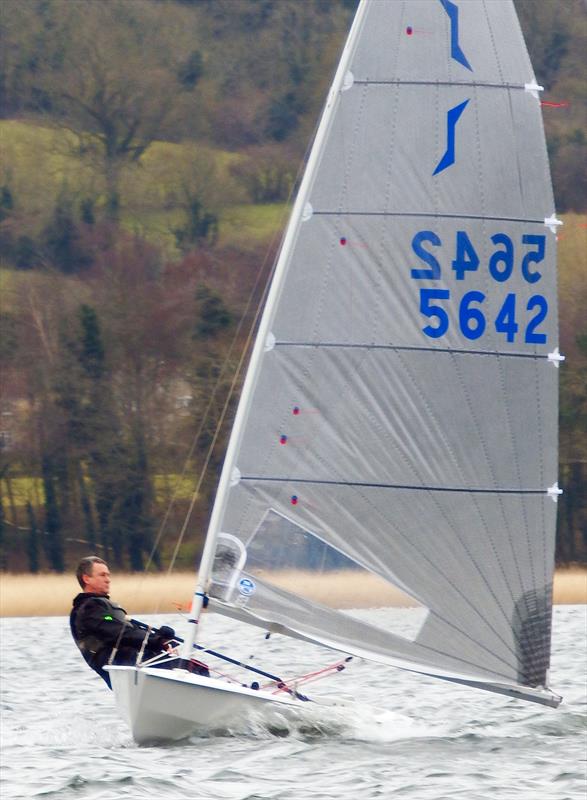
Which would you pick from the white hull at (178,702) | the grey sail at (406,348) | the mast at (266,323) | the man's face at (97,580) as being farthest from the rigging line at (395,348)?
the white hull at (178,702)

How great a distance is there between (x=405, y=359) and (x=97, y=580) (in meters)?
2.06

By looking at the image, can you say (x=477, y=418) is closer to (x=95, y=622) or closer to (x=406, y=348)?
(x=406, y=348)

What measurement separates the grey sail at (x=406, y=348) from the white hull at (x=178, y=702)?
0.42 metres

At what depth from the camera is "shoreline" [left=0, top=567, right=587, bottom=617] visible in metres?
9.05

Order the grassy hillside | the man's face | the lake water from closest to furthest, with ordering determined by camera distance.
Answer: the lake water
the man's face
the grassy hillside

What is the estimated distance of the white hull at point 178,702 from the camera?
28.5 feet

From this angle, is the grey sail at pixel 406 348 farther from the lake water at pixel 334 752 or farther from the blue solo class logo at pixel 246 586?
the lake water at pixel 334 752

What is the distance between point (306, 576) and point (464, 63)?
2884mm

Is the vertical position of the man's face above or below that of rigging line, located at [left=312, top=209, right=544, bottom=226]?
below

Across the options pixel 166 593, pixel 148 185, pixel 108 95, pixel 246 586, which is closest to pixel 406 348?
pixel 246 586

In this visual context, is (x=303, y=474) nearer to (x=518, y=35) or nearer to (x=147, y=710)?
(x=147, y=710)

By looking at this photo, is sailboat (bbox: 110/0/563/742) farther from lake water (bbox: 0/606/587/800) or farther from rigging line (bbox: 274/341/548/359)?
lake water (bbox: 0/606/587/800)

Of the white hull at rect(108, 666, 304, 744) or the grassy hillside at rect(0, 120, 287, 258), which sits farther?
the grassy hillside at rect(0, 120, 287, 258)

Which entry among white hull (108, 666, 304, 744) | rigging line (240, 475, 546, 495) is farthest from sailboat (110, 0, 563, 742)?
white hull (108, 666, 304, 744)
